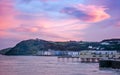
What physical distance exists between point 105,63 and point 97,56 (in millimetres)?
50940

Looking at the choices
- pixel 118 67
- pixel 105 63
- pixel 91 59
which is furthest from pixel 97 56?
pixel 118 67

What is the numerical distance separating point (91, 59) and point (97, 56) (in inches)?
217

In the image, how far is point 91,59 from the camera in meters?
152

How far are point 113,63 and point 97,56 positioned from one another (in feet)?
184

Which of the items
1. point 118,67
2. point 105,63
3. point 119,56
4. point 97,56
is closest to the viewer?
point 118,67

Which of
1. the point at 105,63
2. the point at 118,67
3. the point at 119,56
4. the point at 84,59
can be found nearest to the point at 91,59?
the point at 84,59

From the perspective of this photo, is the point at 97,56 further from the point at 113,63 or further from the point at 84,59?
the point at 113,63

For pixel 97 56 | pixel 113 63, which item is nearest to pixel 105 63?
pixel 113 63

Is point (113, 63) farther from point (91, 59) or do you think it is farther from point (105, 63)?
point (91, 59)

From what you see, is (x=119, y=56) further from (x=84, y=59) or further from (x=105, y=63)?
(x=105, y=63)

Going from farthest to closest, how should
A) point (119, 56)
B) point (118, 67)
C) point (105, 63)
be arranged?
1. point (119, 56)
2. point (105, 63)
3. point (118, 67)

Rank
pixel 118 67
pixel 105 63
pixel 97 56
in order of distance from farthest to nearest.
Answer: pixel 97 56
pixel 105 63
pixel 118 67

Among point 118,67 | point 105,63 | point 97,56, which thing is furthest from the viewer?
point 97,56

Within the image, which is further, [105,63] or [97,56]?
[97,56]
